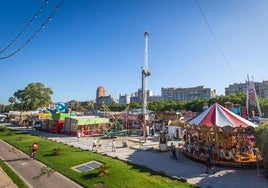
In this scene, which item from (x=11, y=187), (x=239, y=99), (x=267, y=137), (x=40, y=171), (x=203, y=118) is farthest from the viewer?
(x=239, y=99)

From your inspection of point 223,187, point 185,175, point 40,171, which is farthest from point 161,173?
point 40,171

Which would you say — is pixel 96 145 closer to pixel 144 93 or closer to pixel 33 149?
pixel 33 149

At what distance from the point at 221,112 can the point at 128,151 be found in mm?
10283

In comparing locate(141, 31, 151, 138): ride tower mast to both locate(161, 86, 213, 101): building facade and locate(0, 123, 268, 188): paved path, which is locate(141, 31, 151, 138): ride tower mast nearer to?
locate(0, 123, 268, 188): paved path

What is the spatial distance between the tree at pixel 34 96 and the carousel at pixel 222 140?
2508 inches

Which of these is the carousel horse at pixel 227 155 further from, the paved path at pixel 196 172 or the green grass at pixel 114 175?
the green grass at pixel 114 175

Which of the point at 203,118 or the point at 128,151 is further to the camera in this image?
the point at 128,151

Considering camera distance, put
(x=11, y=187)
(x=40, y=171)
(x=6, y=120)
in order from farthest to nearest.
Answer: (x=6, y=120) → (x=40, y=171) → (x=11, y=187)

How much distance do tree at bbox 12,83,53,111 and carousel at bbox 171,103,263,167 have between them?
6369 centimetres

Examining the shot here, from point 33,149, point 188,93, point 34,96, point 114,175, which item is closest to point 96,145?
point 33,149

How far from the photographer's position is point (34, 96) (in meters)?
75.0

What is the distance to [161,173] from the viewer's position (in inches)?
607

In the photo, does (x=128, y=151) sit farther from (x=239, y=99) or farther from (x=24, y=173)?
(x=239, y=99)

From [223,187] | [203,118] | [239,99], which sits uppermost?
[239,99]
